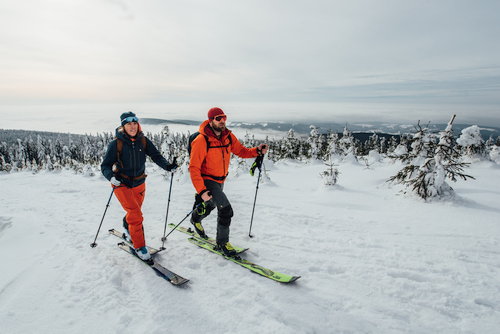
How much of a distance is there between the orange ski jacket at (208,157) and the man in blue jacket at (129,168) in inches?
41.7

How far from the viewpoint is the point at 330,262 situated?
4207 millimetres

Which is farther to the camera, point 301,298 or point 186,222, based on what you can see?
point 186,222

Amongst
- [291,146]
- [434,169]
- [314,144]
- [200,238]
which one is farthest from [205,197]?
[291,146]

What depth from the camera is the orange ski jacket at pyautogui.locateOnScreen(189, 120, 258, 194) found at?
4039mm

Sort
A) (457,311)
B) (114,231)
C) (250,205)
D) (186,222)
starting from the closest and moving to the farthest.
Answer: (457,311) → (114,231) → (186,222) → (250,205)

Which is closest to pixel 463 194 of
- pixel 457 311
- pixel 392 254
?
pixel 392 254

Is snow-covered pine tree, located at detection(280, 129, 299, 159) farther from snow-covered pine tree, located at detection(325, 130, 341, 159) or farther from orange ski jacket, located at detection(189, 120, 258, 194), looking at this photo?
orange ski jacket, located at detection(189, 120, 258, 194)

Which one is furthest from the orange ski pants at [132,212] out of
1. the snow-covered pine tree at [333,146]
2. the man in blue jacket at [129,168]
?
the snow-covered pine tree at [333,146]

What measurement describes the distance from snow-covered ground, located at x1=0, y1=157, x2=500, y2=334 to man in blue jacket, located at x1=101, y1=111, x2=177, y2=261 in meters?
0.58

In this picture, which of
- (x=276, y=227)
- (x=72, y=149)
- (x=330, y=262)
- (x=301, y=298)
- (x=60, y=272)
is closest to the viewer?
(x=301, y=298)

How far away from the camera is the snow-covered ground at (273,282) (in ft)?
9.23

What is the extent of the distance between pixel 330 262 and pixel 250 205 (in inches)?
169

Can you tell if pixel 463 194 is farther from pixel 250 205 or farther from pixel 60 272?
pixel 60 272

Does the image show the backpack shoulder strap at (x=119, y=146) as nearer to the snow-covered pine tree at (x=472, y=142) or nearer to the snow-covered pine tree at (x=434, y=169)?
the snow-covered pine tree at (x=434, y=169)
